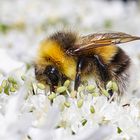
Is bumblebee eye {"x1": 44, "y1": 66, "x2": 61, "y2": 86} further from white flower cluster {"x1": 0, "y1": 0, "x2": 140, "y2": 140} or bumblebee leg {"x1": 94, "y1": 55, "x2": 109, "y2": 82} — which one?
bumblebee leg {"x1": 94, "y1": 55, "x2": 109, "y2": 82}

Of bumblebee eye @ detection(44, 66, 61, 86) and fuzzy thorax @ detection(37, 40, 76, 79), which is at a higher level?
fuzzy thorax @ detection(37, 40, 76, 79)

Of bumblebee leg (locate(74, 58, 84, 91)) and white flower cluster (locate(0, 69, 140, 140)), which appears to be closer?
white flower cluster (locate(0, 69, 140, 140))

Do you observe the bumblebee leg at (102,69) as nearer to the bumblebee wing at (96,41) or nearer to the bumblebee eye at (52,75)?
the bumblebee wing at (96,41)

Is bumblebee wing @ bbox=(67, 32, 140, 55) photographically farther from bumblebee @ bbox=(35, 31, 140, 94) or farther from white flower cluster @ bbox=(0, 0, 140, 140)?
white flower cluster @ bbox=(0, 0, 140, 140)

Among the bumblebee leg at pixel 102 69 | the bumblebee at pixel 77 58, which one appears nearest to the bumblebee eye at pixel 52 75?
the bumblebee at pixel 77 58

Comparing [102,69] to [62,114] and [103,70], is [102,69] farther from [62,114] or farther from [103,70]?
[62,114]

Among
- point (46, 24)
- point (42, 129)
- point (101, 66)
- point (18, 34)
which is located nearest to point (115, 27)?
point (46, 24)

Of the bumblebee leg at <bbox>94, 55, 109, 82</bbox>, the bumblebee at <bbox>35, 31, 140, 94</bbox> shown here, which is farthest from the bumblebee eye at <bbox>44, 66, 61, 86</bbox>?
the bumblebee leg at <bbox>94, 55, 109, 82</bbox>
